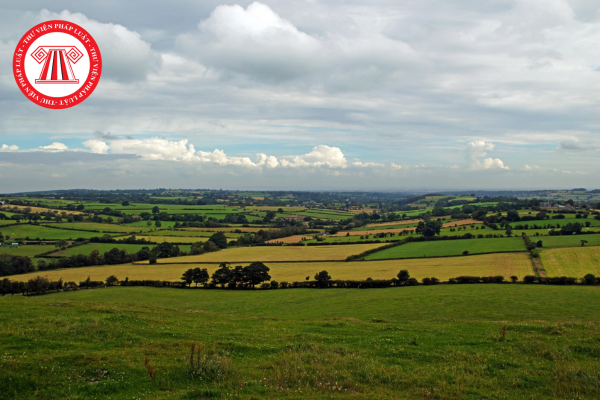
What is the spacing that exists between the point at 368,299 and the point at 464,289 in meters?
12.5

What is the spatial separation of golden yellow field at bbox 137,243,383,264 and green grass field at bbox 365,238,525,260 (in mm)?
6283

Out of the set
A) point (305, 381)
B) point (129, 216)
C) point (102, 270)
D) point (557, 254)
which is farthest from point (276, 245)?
point (305, 381)

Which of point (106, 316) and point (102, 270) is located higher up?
point (106, 316)

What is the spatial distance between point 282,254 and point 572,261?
171 ft

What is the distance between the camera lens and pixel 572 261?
50.4 m

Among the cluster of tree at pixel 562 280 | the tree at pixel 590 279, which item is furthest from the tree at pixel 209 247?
the tree at pixel 590 279

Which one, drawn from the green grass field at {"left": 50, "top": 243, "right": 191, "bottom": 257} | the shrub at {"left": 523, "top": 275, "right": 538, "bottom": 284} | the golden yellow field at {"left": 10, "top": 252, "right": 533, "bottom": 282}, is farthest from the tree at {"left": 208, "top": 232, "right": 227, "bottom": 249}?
the shrub at {"left": 523, "top": 275, "right": 538, "bottom": 284}

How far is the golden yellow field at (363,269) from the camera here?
159 ft

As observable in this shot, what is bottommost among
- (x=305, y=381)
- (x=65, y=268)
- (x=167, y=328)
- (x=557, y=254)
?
(x=65, y=268)

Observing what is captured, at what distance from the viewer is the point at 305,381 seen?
32.9 ft

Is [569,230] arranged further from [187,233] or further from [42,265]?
[42,265]

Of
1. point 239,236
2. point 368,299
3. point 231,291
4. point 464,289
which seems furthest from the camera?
point 239,236

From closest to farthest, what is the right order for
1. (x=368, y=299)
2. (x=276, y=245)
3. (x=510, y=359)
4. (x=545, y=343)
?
(x=510, y=359) → (x=545, y=343) → (x=368, y=299) → (x=276, y=245)

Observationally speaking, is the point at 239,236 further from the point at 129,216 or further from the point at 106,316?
the point at 106,316
